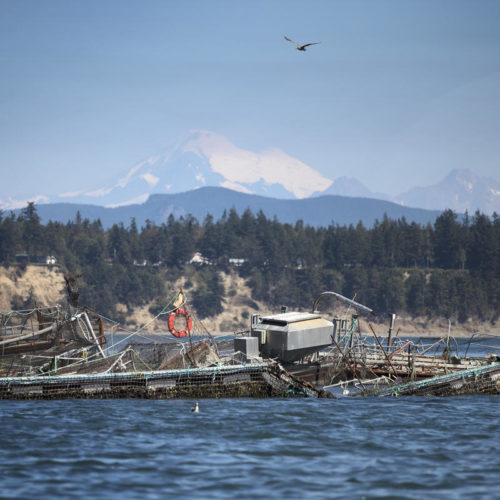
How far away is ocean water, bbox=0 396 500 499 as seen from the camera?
A: 1992 cm

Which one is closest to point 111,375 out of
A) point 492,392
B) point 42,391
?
point 42,391

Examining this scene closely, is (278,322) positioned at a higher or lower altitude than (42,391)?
higher

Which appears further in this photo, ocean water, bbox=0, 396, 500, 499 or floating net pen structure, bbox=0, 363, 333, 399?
floating net pen structure, bbox=0, 363, 333, 399

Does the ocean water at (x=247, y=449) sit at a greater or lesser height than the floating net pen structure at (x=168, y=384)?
lesser

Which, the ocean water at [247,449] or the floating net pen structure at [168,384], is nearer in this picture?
the ocean water at [247,449]

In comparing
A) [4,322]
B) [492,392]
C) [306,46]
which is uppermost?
[306,46]

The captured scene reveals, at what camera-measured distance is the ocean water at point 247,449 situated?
784 inches

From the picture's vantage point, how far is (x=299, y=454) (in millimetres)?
24250

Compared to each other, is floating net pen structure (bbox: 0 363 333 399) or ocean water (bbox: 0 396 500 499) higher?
floating net pen structure (bbox: 0 363 333 399)

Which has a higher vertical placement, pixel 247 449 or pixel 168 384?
pixel 168 384

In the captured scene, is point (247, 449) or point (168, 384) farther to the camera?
point (168, 384)

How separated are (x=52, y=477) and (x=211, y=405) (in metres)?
13.3

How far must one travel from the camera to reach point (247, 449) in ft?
81.5

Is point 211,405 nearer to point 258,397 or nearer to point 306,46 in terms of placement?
point 258,397
